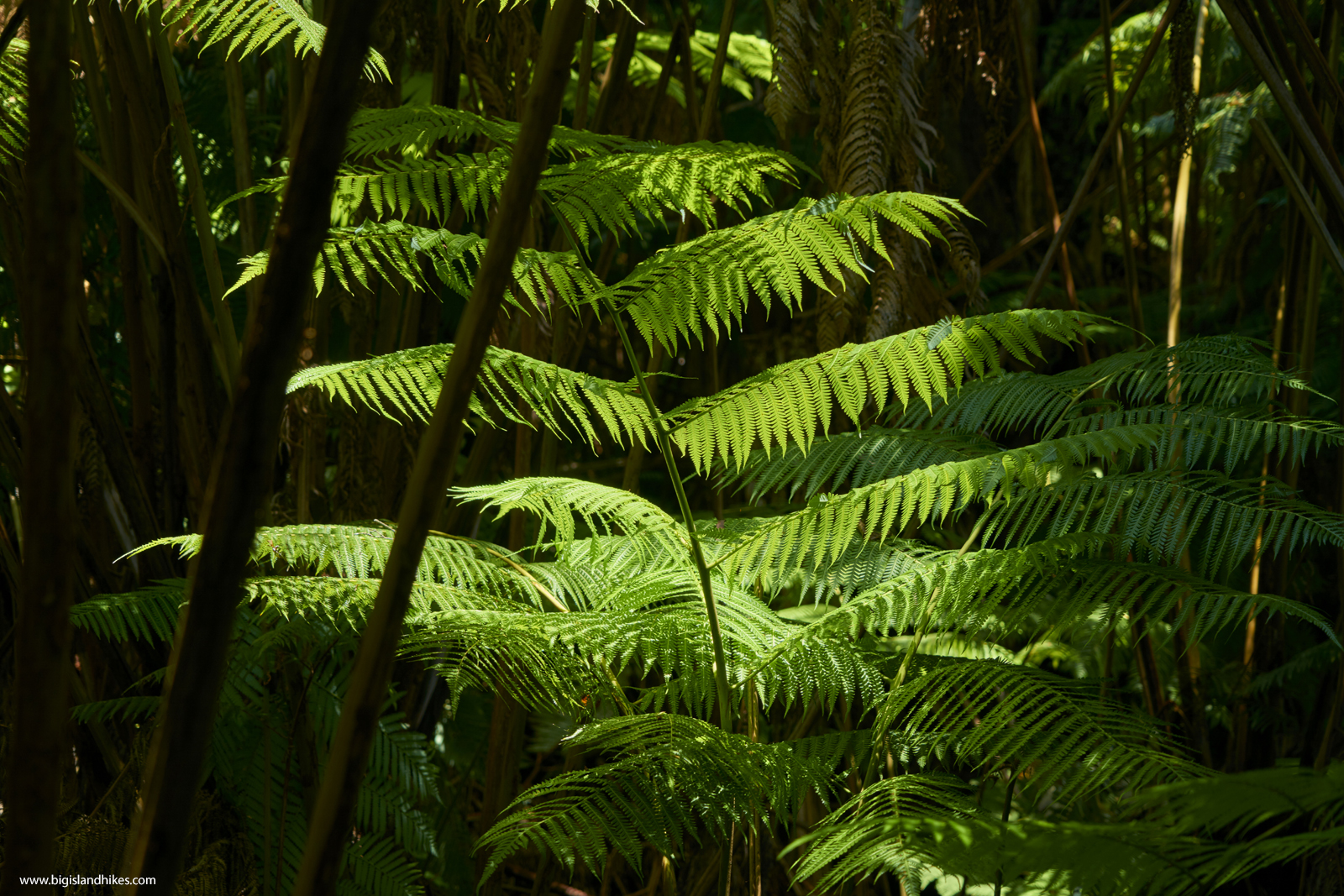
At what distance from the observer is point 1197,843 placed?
548 millimetres

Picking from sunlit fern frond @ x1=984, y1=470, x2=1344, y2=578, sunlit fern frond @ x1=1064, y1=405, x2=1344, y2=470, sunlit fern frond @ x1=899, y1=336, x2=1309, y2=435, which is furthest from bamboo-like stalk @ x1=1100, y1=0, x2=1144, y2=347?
sunlit fern frond @ x1=984, y1=470, x2=1344, y2=578

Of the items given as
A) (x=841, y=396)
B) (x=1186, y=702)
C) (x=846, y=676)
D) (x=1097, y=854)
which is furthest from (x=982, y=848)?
(x=1186, y=702)

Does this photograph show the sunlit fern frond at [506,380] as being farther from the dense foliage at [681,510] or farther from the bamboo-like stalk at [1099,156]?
the bamboo-like stalk at [1099,156]

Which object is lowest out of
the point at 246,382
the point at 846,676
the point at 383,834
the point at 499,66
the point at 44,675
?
the point at 383,834

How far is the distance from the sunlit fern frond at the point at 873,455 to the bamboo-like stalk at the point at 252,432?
2.50 ft

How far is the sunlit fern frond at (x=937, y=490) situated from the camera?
80 cm

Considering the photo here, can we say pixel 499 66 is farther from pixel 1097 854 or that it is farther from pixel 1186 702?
pixel 1186 702

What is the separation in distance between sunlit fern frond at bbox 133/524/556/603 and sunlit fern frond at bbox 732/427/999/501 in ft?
1.04

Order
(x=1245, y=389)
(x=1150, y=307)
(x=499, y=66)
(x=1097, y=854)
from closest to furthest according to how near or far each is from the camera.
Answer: (x=1097, y=854) < (x=1245, y=389) < (x=499, y=66) < (x=1150, y=307)

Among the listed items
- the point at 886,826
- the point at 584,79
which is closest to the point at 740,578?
the point at 886,826

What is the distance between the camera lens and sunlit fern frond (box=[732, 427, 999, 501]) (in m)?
1.13

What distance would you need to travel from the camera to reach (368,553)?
920 mm

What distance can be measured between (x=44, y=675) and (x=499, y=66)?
1.25 meters

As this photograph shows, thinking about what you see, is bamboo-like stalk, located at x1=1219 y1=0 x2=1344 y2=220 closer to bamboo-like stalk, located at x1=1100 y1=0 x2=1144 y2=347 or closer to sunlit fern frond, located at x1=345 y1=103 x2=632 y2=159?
bamboo-like stalk, located at x1=1100 y1=0 x2=1144 y2=347
